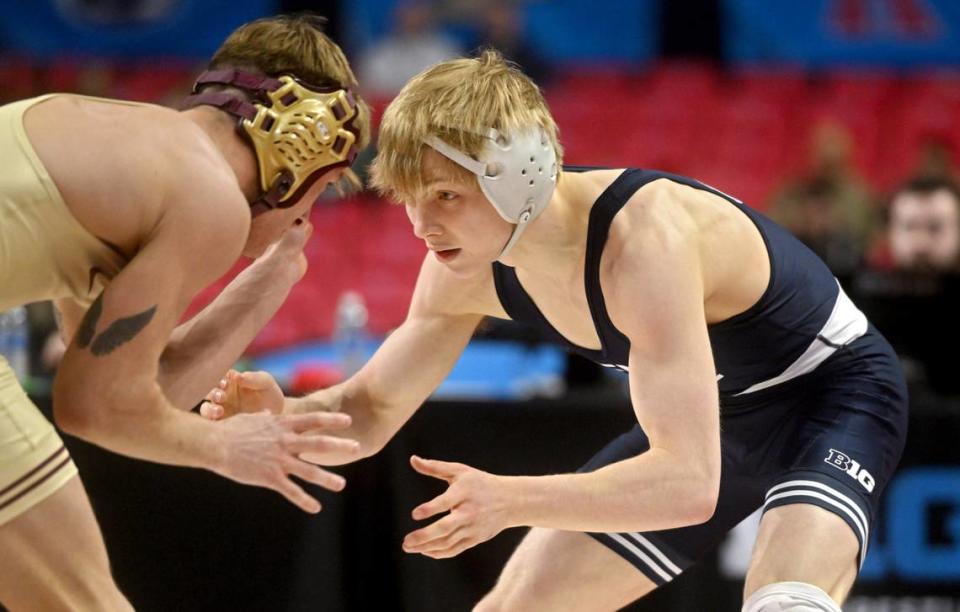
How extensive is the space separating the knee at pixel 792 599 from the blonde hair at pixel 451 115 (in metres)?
1.11

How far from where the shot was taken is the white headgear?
311 cm

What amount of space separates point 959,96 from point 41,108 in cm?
953

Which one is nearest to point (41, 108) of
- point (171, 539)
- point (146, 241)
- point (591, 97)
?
point (146, 241)

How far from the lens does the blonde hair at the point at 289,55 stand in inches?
124

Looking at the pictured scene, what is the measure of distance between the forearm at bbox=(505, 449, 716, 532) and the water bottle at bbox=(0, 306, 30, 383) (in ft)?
8.98

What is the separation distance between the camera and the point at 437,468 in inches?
110

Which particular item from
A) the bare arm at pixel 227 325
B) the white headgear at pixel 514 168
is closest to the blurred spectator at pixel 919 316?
the white headgear at pixel 514 168

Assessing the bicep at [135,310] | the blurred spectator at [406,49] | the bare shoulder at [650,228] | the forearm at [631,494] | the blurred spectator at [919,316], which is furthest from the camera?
the blurred spectator at [406,49]

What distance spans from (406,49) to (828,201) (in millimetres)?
3822

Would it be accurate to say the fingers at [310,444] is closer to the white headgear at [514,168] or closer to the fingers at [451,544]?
the fingers at [451,544]

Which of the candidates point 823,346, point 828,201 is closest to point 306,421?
point 823,346

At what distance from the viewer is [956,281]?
5.43 meters

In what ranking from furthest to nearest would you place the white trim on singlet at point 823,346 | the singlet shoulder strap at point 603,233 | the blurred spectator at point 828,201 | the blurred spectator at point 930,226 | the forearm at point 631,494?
the blurred spectator at point 828,201, the blurred spectator at point 930,226, the white trim on singlet at point 823,346, the singlet shoulder strap at point 603,233, the forearm at point 631,494

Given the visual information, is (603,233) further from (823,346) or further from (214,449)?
(214,449)
